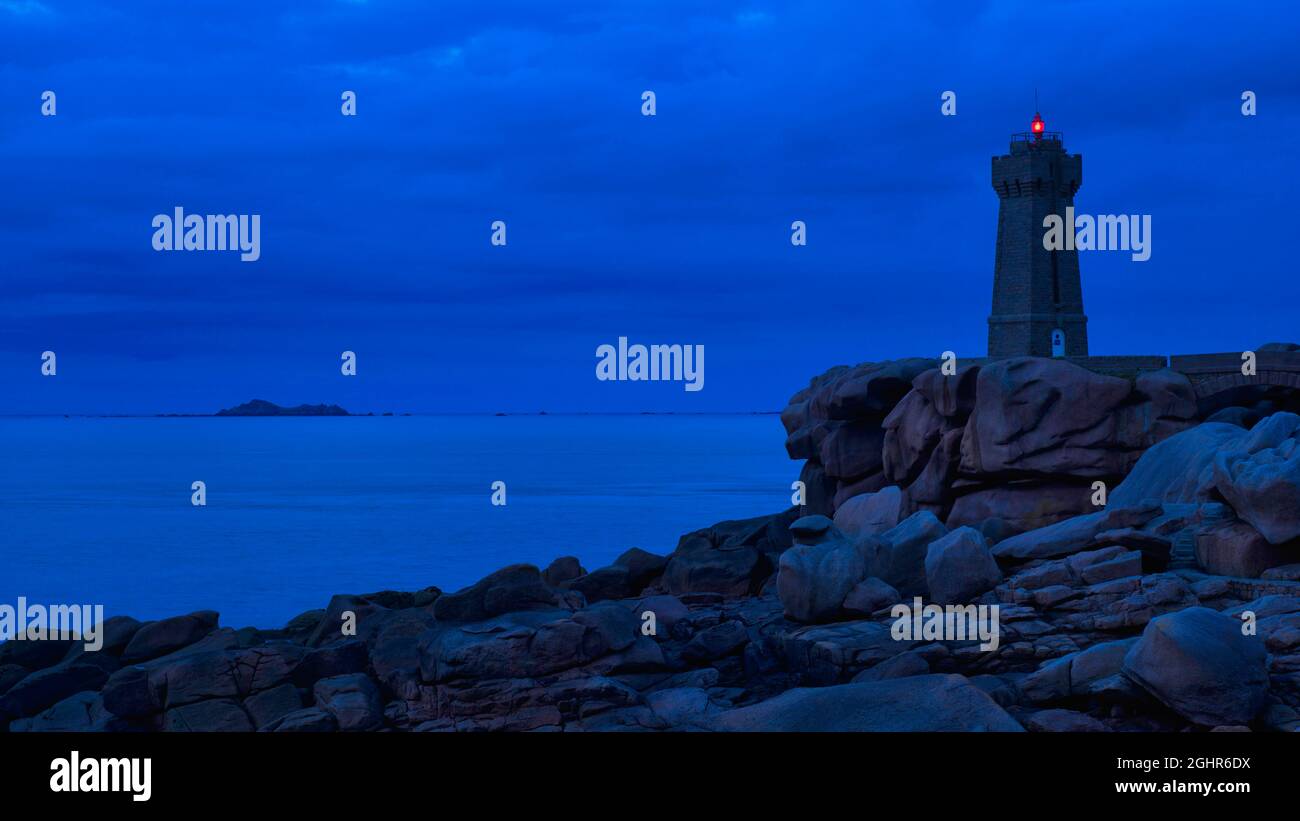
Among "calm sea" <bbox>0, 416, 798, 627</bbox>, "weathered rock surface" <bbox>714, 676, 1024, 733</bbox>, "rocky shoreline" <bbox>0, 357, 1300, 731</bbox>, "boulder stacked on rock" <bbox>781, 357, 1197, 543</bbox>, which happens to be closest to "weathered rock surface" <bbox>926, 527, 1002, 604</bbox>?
"rocky shoreline" <bbox>0, 357, 1300, 731</bbox>

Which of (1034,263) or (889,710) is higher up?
(1034,263)

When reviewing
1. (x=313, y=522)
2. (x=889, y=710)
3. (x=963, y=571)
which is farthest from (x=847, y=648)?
(x=313, y=522)

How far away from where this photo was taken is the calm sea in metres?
56.4

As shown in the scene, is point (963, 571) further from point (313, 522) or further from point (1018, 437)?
point (313, 522)

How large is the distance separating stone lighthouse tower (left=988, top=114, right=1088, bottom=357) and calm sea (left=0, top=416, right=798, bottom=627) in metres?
22.3

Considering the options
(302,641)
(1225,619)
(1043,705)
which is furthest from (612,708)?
(302,641)

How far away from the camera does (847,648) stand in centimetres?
2175

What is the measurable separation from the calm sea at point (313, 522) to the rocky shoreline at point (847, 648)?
24.6 m

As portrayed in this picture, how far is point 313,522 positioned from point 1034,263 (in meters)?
47.9

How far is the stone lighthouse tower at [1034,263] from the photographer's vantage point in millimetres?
54969

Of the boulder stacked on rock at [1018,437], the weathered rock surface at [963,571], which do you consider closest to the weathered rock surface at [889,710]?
the weathered rock surface at [963,571]

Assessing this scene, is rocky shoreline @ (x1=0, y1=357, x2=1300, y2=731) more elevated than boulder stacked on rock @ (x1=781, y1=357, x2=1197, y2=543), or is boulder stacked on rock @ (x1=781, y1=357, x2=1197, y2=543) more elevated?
boulder stacked on rock @ (x1=781, y1=357, x2=1197, y2=543)

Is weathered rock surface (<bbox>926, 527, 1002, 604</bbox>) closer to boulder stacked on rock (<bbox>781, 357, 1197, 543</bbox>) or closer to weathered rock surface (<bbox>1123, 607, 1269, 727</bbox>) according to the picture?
weathered rock surface (<bbox>1123, 607, 1269, 727</bbox>)

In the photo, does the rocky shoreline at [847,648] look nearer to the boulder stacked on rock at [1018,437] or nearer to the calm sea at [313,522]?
the boulder stacked on rock at [1018,437]
